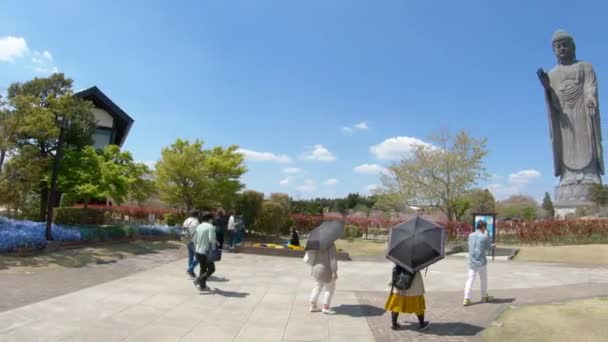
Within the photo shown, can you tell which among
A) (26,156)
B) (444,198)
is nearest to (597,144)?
(444,198)

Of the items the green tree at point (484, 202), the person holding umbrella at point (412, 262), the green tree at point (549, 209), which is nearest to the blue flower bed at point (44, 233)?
the person holding umbrella at point (412, 262)

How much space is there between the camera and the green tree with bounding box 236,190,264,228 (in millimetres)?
23719

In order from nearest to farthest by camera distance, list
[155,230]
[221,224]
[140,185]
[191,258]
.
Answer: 1. [191,258]
2. [221,224]
3. [140,185]
4. [155,230]

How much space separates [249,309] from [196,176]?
13903 mm

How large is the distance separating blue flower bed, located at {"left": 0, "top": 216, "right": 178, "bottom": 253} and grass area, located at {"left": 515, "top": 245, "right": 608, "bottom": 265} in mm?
15364

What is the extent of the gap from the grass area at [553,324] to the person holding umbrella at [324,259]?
2.51m

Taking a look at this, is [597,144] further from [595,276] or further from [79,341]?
[79,341]

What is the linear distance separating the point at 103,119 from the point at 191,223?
2394cm

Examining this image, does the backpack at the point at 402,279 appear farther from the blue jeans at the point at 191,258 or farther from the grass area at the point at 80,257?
the grass area at the point at 80,257

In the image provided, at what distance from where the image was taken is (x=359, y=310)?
26.3ft

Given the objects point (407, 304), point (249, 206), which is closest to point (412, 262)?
point (407, 304)

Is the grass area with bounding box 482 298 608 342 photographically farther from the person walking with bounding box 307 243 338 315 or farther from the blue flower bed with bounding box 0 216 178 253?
the blue flower bed with bounding box 0 216 178 253

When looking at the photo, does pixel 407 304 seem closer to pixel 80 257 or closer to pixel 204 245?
pixel 204 245

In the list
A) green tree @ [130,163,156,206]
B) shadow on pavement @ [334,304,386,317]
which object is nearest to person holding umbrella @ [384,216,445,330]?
shadow on pavement @ [334,304,386,317]
